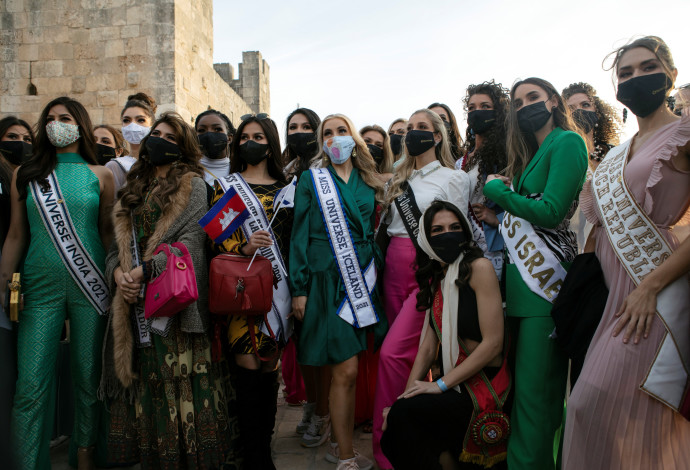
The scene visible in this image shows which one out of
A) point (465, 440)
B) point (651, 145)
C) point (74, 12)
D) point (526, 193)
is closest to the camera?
point (651, 145)

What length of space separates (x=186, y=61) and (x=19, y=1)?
275 cm

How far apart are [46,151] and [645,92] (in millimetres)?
3308

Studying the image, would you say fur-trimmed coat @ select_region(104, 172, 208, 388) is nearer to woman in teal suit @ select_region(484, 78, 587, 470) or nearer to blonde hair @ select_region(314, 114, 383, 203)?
blonde hair @ select_region(314, 114, 383, 203)

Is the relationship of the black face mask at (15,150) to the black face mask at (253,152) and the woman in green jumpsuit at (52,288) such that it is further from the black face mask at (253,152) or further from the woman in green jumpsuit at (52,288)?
the black face mask at (253,152)

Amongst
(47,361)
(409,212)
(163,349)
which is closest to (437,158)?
(409,212)

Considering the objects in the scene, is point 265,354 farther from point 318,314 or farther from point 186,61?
point 186,61

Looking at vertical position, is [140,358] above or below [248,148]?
below

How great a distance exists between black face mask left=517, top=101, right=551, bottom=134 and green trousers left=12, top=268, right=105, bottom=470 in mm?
2729

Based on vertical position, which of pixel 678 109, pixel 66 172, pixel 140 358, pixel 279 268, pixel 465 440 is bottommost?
pixel 465 440

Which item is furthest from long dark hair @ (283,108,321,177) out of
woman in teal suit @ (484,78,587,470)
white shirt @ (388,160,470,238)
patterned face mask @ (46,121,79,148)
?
woman in teal suit @ (484,78,587,470)

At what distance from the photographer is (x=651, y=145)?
214 centimetres

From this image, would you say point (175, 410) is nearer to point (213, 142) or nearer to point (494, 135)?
point (213, 142)

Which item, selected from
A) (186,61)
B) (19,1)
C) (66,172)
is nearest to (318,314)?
(66,172)

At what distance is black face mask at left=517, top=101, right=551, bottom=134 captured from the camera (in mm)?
2752
